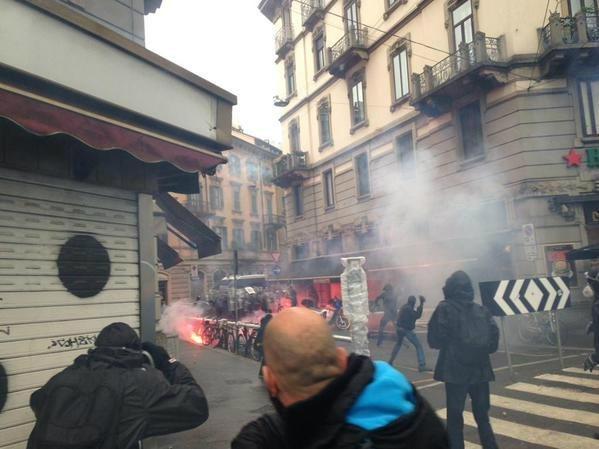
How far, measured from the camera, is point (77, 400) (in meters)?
2.34

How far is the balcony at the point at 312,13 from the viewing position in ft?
81.1

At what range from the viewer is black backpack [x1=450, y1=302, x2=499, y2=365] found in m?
4.51

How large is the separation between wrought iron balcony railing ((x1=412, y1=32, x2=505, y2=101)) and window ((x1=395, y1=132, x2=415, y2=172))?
2.44 meters

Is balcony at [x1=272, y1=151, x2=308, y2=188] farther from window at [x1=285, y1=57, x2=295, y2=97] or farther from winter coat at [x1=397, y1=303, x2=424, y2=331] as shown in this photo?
winter coat at [x1=397, y1=303, x2=424, y2=331]

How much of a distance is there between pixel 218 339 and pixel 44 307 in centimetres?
1088

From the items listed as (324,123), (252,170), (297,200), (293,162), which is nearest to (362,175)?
(324,123)

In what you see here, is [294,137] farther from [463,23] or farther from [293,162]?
[463,23]

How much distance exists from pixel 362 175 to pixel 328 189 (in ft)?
10.7

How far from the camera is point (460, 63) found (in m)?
16.1

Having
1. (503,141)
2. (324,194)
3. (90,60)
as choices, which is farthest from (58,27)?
(324,194)

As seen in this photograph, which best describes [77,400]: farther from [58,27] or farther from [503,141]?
[503,141]

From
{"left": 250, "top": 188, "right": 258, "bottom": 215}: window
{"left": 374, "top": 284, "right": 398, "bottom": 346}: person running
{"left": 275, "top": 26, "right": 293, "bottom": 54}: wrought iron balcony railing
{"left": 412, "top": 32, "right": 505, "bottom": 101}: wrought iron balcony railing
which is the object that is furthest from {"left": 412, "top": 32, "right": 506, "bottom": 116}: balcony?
{"left": 250, "top": 188, "right": 258, "bottom": 215}: window

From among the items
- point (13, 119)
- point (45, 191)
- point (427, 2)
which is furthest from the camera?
point (427, 2)

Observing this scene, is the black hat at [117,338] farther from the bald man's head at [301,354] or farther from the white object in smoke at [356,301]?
the white object in smoke at [356,301]
